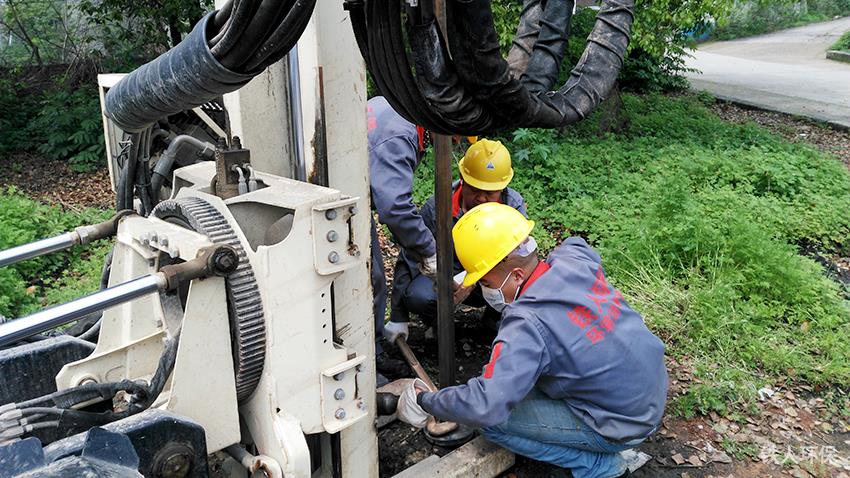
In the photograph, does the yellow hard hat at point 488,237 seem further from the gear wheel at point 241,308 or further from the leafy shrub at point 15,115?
the leafy shrub at point 15,115

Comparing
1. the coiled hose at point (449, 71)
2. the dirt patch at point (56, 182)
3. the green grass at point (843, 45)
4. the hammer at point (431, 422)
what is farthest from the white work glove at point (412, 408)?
the green grass at point (843, 45)

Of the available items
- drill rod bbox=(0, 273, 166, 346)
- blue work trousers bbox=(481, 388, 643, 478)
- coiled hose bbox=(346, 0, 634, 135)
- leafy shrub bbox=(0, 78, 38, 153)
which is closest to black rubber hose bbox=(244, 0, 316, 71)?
coiled hose bbox=(346, 0, 634, 135)

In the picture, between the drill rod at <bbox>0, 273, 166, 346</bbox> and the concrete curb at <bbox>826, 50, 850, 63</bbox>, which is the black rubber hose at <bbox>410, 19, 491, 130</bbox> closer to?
the drill rod at <bbox>0, 273, 166, 346</bbox>

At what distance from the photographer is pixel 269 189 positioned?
2102 mm

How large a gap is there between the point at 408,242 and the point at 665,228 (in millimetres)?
2462

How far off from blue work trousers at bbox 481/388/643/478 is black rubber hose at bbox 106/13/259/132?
1.90 metres

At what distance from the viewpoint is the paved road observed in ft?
41.6

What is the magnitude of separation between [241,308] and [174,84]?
2.01 ft

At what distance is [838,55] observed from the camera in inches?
750

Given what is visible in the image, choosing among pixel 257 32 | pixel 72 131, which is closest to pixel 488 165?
pixel 257 32

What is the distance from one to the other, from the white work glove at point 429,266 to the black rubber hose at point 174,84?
7.25 ft

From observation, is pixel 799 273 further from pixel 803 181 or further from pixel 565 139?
pixel 565 139

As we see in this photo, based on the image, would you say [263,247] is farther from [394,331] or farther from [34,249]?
[394,331]

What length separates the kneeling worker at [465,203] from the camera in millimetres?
4149
